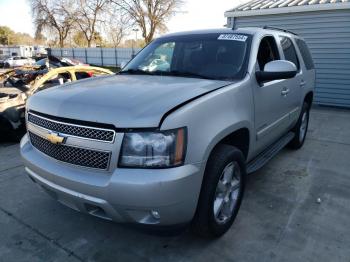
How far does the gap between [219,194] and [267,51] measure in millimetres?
1945

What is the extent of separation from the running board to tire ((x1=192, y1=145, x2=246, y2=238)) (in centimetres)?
42

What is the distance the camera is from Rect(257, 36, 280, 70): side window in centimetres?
355

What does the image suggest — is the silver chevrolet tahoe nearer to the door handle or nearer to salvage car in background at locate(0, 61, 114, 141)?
the door handle

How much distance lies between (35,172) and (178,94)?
1.41 m

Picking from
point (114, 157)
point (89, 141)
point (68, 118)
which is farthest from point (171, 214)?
point (68, 118)

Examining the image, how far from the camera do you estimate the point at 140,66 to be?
3912 millimetres

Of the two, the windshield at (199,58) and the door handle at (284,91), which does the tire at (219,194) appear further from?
the door handle at (284,91)

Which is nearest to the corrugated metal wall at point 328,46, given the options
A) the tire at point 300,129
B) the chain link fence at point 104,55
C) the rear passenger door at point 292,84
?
the tire at point 300,129

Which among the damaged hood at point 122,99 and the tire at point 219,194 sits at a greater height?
the damaged hood at point 122,99

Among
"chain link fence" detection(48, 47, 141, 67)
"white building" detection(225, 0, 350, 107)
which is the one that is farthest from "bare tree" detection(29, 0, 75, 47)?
"white building" detection(225, 0, 350, 107)

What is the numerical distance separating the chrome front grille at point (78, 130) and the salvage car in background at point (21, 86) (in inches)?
148

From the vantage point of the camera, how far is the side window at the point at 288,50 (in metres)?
4.39

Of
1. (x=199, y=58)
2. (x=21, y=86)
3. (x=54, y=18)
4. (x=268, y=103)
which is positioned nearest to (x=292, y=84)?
(x=268, y=103)

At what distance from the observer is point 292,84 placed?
4.45 meters
